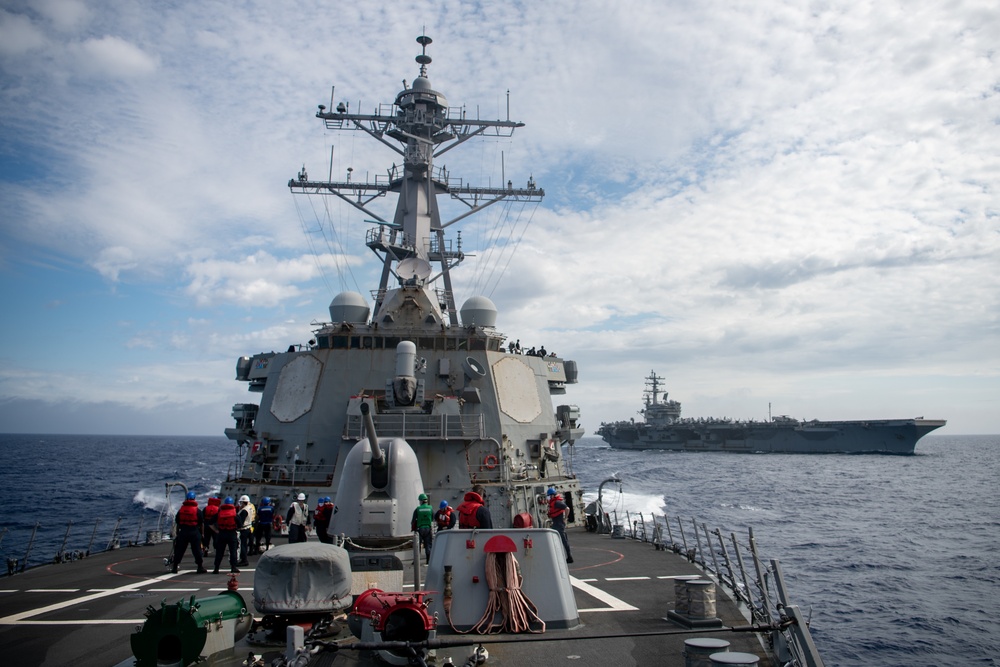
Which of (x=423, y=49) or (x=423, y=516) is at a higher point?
(x=423, y=49)

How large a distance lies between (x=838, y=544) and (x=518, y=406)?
14.0 m

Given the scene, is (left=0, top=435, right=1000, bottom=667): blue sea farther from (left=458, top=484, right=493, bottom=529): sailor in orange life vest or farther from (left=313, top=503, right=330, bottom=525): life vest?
(left=458, top=484, right=493, bottom=529): sailor in orange life vest

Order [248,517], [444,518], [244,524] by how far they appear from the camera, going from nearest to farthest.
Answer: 1. [444,518]
2. [244,524]
3. [248,517]

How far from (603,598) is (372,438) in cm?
349

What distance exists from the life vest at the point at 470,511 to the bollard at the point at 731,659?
149 inches

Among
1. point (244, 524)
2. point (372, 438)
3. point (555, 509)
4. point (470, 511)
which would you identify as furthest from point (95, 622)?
point (555, 509)

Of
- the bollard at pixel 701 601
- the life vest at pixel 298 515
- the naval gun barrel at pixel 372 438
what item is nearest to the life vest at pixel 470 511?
the naval gun barrel at pixel 372 438

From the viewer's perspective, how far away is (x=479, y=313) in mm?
18438

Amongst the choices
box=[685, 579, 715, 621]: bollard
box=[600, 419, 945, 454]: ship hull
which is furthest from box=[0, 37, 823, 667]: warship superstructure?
box=[600, 419, 945, 454]: ship hull

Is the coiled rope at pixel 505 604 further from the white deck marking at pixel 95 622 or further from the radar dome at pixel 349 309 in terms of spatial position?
the radar dome at pixel 349 309

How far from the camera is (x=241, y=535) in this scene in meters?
10.9

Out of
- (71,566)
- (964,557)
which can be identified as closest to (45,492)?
(71,566)

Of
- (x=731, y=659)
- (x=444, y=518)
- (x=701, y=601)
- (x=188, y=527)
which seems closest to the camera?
(x=731, y=659)

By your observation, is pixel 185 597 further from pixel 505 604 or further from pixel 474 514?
pixel 505 604
